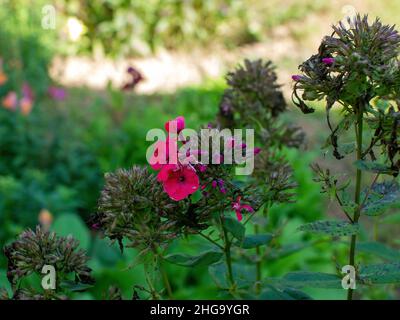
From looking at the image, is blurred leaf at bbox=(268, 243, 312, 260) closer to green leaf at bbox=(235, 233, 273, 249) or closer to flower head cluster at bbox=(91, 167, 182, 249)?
green leaf at bbox=(235, 233, 273, 249)

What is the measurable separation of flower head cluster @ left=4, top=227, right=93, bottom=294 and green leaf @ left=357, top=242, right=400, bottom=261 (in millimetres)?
503

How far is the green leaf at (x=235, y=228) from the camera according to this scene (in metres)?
0.91

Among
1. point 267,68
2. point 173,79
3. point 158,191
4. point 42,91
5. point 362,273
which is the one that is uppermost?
point 173,79

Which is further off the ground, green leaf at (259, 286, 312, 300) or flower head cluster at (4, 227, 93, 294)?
flower head cluster at (4, 227, 93, 294)

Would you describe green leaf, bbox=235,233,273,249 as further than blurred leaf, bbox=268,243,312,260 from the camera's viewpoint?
No

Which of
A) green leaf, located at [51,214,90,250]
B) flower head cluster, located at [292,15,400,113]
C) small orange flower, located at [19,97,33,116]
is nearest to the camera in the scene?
flower head cluster, located at [292,15,400,113]

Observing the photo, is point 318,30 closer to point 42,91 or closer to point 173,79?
point 173,79

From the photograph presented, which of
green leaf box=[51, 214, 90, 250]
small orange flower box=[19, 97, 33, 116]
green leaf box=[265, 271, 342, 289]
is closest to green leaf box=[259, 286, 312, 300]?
green leaf box=[265, 271, 342, 289]

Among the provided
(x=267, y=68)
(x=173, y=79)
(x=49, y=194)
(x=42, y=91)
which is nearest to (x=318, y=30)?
(x=173, y=79)

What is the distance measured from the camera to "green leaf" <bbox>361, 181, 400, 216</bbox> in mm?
877

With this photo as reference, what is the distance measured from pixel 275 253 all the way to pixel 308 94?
19.6 inches

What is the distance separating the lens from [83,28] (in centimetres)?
536

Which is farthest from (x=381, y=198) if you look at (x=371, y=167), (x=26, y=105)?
(x=26, y=105)

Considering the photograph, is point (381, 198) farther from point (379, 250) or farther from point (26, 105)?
point (26, 105)
